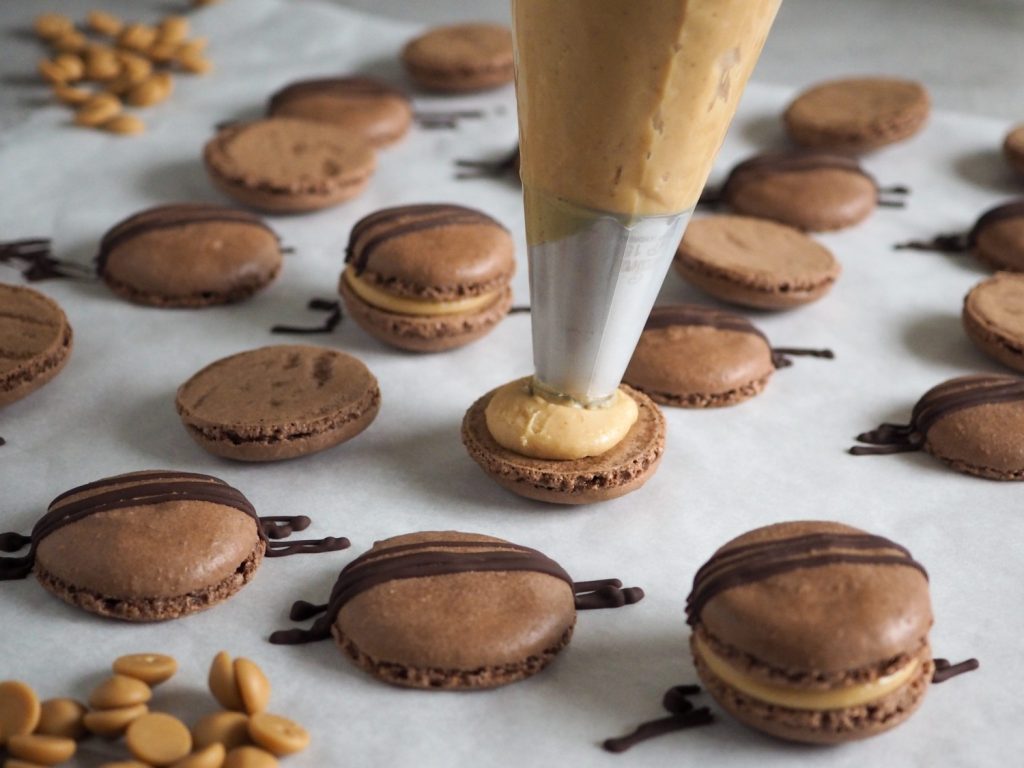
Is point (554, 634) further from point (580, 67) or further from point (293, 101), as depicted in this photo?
point (293, 101)

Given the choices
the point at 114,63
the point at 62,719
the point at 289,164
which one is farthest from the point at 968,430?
the point at 114,63

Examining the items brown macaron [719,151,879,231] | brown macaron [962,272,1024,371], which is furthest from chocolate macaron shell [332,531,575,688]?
brown macaron [719,151,879,231]

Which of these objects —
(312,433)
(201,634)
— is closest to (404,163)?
(312,433)

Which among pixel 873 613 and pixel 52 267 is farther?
pixel 52 267

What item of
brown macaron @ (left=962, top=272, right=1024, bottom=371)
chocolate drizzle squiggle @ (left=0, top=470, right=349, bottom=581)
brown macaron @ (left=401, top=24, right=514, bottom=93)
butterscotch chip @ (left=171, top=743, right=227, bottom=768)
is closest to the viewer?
butterscotch chip @ (left=171, top=743, right=227, bottom=768)

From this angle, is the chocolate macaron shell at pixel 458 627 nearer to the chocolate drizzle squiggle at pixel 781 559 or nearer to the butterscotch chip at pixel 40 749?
the chocolate drizzle squiggle at pixel 781 559

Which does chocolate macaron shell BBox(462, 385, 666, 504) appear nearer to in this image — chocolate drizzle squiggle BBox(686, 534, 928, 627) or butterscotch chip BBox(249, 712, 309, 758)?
chocolate drizzle squiggle BBox(686, 534, 928, 627)
